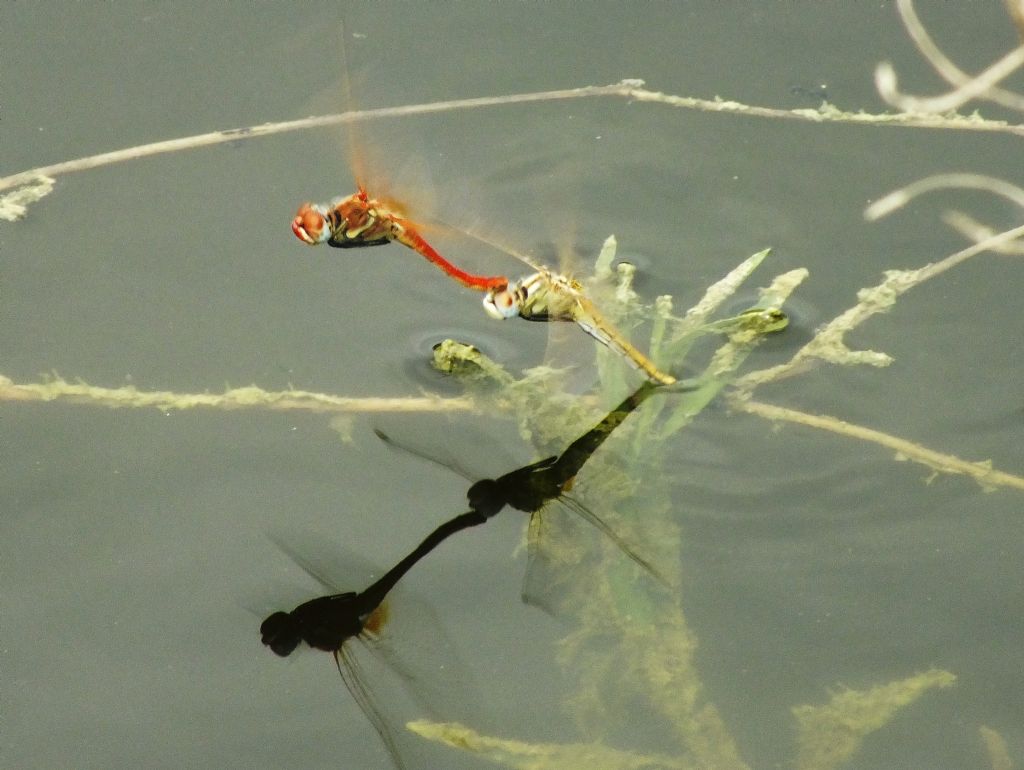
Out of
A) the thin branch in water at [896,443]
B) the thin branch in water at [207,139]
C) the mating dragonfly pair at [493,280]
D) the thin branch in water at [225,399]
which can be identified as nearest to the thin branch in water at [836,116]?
the thin branch in water at [207,139]

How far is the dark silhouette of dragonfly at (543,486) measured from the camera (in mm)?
2666

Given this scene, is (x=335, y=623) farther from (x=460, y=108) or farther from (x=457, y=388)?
(x=460, y=108)

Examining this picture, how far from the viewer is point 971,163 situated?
10.6 feet

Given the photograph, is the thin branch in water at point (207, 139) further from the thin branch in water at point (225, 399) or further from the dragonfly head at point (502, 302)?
the dragonfly head at point (502, 302)

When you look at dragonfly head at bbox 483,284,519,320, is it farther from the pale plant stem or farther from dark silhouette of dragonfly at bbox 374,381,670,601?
the pale plant stem

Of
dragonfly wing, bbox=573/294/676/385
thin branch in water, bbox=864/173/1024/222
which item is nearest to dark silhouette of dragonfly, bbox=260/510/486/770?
dragonfly wing, bbox=573/294/676/385

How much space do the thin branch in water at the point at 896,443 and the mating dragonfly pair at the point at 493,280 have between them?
25cm

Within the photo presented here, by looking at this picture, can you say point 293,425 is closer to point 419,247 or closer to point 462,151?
point 419,247

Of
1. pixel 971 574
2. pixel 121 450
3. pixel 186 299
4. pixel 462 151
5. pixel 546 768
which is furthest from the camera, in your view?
pixel 462 151

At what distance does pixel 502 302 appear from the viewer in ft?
8.86

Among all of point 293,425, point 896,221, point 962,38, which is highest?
point 962,38

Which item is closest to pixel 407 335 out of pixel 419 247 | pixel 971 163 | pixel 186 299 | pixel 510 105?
pixel 419 247

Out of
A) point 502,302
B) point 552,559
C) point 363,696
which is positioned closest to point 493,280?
point 502,302

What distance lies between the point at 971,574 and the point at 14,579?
7.62 ft
